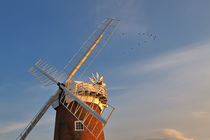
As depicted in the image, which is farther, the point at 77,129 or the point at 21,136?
the point at 21,136

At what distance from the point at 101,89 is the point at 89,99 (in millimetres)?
1629

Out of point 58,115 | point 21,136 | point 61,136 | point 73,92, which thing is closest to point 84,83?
point 73,92

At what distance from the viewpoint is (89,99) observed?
18.5 metres

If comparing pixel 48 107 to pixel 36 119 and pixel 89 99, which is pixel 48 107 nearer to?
pixel 36 119

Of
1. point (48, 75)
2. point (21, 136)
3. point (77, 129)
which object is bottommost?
point (21, 136)

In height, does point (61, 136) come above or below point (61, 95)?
below

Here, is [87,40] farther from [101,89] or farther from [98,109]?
[98,109]

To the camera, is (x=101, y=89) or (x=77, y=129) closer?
(x=77, y=129)

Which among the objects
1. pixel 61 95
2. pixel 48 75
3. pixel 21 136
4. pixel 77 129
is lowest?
pixel 21 136

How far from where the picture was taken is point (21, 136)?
62.9ft

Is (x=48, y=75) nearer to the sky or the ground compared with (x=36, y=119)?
nearer to the sky

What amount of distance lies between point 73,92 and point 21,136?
735cm

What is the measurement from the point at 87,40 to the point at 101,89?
17.3ft

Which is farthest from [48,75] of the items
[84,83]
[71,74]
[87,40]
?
[87,40]
